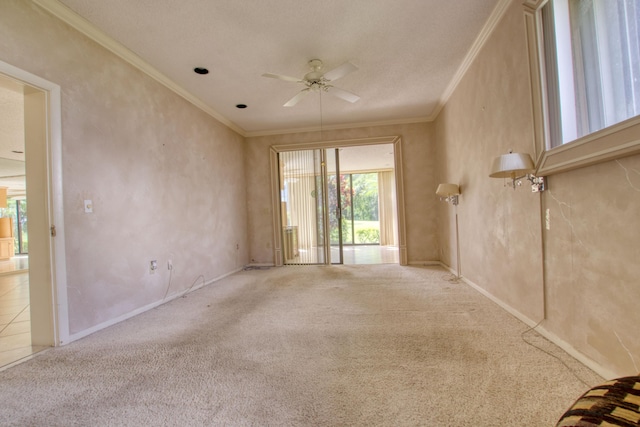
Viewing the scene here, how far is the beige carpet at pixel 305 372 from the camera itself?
4.69ft

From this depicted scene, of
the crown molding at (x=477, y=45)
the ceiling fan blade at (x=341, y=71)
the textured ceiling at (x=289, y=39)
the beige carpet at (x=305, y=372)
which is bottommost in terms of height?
the beige carpet at (x=305, y=372)

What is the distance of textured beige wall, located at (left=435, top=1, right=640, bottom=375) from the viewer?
1.49m

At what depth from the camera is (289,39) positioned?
2.89 meters

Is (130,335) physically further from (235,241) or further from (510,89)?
(510,89)

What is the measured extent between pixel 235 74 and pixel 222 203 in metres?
2.18

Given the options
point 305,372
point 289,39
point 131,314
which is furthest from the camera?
point 131,314

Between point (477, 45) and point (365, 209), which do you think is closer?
point (477, 45)

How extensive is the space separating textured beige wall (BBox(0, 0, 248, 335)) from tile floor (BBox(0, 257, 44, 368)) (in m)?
0.35

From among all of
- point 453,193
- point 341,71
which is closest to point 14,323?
point 341,71

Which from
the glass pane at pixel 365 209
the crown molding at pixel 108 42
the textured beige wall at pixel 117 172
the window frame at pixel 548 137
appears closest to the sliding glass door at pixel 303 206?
the textured beige wall at pixel 117 172

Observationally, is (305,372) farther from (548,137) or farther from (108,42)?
(108,42)

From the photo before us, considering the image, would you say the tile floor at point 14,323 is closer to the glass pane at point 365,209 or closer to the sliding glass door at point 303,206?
the sliding glass door at point 303,206

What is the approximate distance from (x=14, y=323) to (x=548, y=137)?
16.1ft

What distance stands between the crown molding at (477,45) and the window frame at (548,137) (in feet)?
1.31
